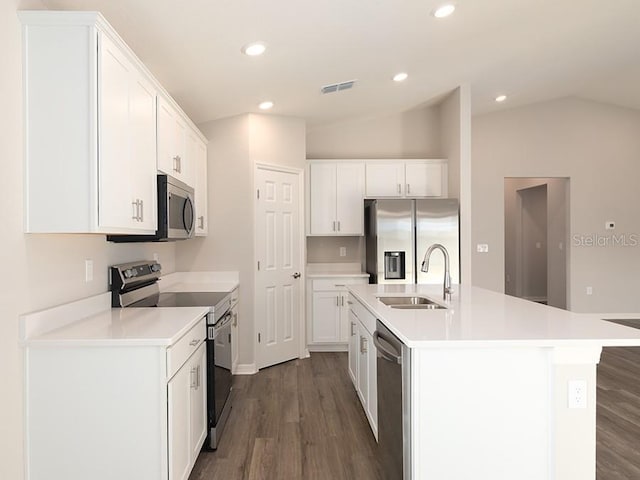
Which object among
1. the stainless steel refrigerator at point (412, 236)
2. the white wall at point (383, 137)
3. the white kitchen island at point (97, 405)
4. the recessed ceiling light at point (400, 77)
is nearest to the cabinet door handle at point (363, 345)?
the white kitchen island at point (97, 405)

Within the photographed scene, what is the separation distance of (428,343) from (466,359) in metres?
0.20

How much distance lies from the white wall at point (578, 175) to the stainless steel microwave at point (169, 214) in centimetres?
465

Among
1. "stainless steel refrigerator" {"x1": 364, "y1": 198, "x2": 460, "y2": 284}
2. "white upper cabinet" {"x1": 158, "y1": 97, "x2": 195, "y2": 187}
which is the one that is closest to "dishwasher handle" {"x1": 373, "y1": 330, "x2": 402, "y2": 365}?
"white upper cabinet" {"x1": 158, "y1": 97, "x2": 195, "y2": 187}

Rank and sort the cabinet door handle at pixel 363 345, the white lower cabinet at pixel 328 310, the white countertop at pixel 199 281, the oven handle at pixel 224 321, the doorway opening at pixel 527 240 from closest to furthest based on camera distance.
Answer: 1. the oven handle at pixel 224 321
2. the cabinet door handle at pixel 363 345
3. the white countertop at pixel 199 281
4. the white lower cabinet at pixel 328 310
5. the doorway opening at pixel 527 240

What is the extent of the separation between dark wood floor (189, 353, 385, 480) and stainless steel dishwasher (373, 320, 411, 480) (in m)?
0.35

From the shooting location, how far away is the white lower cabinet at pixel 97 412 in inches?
69.6

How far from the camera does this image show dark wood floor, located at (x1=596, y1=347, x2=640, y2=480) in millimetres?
2430

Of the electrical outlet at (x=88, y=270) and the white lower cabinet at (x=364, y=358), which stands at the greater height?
the electrical outlet at (x=88, y=270)

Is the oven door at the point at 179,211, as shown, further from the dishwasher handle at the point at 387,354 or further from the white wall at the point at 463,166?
the white wall at the point at 463,166

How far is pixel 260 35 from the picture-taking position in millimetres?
2686

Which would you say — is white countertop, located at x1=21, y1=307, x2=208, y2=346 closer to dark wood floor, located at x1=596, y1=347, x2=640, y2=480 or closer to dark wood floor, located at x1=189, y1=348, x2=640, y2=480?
dark wood floor, located at x1=189, y1=348, x2=640, y2=480

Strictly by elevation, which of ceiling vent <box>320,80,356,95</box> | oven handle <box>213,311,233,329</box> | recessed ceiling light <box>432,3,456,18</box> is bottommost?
oven handle <box>213,311,233,329</box>

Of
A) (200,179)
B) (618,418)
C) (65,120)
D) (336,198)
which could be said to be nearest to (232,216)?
(200,179)

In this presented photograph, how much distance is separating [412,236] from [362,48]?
2139mm
